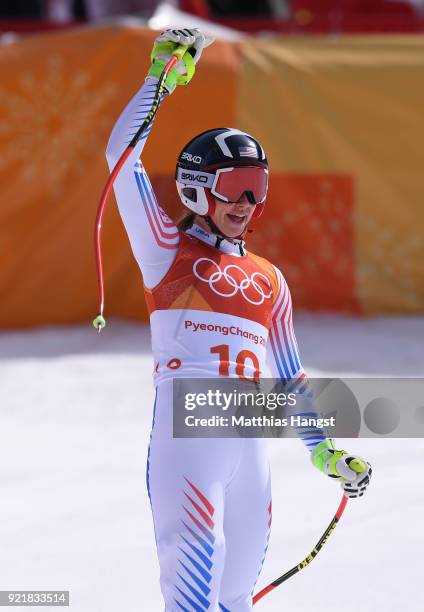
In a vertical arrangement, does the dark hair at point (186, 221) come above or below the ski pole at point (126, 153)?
below

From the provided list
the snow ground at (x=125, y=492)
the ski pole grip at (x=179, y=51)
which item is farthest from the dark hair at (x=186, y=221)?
the snow ground at (x=125, y=492)

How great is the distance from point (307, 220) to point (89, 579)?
149 inches

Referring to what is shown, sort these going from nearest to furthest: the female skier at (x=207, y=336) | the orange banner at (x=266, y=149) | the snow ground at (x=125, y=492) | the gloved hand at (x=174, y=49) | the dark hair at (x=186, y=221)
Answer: the female skier at (x=207, y=336), the gloved hand at (x=174, y=49), the dark hair at (x=186, y=221), the snow ground at (x=125, y=492), the orange banner at (x=266, y=149)

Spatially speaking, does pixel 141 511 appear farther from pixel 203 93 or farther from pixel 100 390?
pixel 203 93

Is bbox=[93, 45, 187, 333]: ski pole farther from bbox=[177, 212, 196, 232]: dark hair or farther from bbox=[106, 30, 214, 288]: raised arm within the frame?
bbox=[177, 212, 196, 232]: dark hair

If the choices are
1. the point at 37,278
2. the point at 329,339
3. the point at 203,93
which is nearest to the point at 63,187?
the point at 37,278

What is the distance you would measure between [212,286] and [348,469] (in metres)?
0.60

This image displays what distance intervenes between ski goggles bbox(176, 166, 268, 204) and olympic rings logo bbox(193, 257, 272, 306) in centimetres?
18

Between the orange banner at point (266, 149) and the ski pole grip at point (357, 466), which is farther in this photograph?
the orange banner at point (266, 149)

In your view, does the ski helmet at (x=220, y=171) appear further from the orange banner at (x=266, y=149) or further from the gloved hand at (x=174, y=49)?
the orange banner at (x=266, y=149)

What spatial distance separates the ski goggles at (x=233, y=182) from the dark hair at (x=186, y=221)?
0.13 m

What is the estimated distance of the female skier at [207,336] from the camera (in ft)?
8.74

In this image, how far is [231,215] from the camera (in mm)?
2971

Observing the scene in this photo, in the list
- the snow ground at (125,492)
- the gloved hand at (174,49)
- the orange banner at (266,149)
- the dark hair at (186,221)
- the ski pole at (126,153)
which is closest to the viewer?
the ski pole at (126,153)
